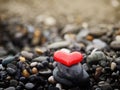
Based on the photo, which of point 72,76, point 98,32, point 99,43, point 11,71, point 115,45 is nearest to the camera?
point 72,76

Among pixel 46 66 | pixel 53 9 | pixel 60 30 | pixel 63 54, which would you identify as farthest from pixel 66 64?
pixel 53 9

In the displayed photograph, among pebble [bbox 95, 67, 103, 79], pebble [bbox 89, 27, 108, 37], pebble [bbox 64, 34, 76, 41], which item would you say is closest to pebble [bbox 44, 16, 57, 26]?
pebble [bbox 64, 34, 76, 41]

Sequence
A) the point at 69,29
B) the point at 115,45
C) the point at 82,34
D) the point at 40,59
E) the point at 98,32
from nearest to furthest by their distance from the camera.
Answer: the point at 40,59 → the point at 115,45 → the point at 98,32 → the point at 82,34 → the point at 69,29

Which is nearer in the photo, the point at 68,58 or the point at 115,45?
the point at 68,58

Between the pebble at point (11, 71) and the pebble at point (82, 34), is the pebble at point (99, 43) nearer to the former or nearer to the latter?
the pebble at point (82, 34)

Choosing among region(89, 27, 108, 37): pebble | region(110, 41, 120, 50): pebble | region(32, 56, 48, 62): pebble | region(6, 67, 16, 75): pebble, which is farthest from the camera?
region(89, 27, 108, 37): pebble

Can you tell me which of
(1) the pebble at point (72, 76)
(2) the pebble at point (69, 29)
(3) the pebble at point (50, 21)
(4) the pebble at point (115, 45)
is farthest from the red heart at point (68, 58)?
(3) the pebble at point (50, 21)

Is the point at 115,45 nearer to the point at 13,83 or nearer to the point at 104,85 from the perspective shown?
the point at 104,85

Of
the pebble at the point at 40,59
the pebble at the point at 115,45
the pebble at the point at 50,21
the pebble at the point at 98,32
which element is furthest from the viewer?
the pebble at the point at 50,21

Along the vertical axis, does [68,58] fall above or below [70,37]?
below

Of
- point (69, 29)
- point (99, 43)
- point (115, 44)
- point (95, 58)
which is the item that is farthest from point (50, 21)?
point (95, 58)

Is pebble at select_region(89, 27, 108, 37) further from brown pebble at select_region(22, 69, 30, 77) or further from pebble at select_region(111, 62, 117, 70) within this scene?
brown pebble at select_region(22, 69, 30, 77)

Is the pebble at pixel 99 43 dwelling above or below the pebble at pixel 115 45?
above
